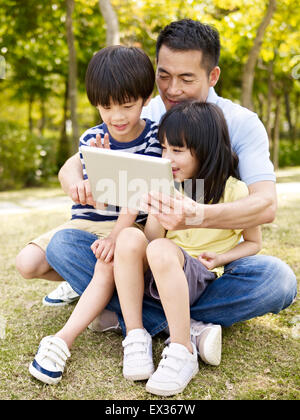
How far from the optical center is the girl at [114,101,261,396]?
177cm

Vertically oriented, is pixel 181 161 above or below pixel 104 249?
above

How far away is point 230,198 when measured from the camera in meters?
2.04

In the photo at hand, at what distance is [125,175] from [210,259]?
532mm

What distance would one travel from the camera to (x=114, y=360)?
6.49 feet

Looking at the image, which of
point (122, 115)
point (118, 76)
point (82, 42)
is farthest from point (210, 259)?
point (82, 42)

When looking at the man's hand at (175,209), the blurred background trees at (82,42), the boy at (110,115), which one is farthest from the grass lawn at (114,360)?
the blurred background trees at (82,42)

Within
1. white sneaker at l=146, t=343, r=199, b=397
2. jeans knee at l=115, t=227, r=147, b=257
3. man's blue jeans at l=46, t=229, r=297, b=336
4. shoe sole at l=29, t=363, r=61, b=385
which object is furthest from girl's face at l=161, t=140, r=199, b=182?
shoe sole at l=29, t=363, r=61, b=385

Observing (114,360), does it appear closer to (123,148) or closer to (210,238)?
(210,238)

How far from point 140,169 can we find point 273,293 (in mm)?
761

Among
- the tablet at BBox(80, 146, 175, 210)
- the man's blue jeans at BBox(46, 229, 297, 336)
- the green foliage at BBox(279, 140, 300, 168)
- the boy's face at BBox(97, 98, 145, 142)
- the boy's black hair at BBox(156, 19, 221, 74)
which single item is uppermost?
the boy's black hair at BBox(156, 19, 221, 74)

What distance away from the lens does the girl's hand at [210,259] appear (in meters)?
1.98

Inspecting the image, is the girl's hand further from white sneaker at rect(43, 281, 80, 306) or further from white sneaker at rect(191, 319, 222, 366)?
white sneaker at rect(43, 281, 80, 306)

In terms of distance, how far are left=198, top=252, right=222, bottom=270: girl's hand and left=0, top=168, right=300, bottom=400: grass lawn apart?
38 cm
